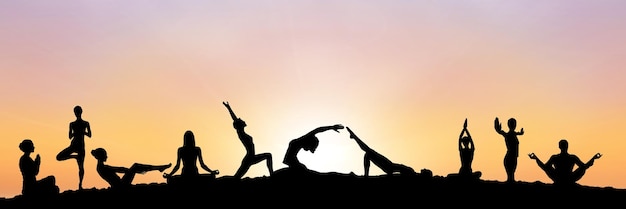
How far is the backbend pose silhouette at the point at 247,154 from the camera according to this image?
22578mm

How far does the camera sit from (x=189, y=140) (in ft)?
73.0

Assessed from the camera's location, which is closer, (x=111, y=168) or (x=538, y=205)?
(x=538, y=205)

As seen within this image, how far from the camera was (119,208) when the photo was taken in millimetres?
21422

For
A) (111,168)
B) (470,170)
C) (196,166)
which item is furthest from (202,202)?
(470,170)

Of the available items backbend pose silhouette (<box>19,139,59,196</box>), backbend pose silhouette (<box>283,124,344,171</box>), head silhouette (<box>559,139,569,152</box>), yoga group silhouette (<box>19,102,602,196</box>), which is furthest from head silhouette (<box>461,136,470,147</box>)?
backbend pose silhouette (<box>19,139,59,196</box>)

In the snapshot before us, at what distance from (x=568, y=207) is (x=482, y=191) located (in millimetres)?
2285

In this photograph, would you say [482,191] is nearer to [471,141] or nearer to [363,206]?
[471,141]

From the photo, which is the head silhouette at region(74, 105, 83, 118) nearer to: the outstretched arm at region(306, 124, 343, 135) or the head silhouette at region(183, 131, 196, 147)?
the head silhouette at region(183, 131, 196, 147)

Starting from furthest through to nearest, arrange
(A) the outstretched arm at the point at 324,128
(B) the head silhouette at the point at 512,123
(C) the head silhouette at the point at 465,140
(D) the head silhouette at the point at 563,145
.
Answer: (B) the head silhouette at the point at 512,123
(C) the head silhouette at the point at 465,140
(D) the head silhouette at the point at 563,145
(A) the outstretched arm at the point at 324,128

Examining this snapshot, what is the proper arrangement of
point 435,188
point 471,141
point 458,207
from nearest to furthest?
point 458,207 → point 435,188 → point 471,141

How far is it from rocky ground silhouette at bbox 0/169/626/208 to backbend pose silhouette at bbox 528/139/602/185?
1.51 feet

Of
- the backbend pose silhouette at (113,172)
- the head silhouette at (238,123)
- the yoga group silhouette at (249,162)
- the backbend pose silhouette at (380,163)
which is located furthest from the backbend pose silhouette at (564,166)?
the backbend pose silhouette at (113,172)

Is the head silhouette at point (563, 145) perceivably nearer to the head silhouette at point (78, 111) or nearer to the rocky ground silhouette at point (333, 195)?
the rocky ground silhouette at point (333, 195)

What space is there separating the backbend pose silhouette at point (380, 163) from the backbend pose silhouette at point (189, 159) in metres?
3.86
